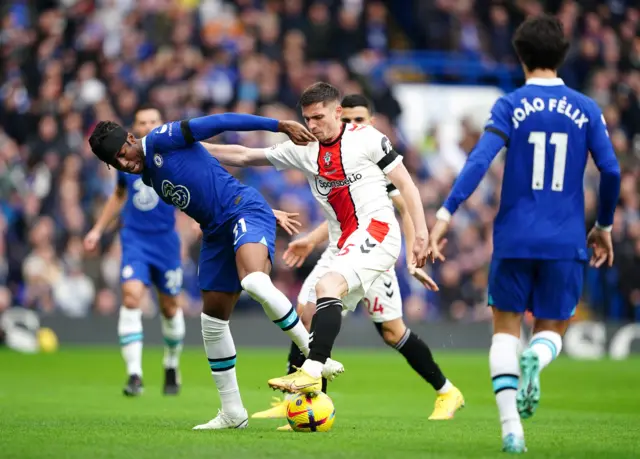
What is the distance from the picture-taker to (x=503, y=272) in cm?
659

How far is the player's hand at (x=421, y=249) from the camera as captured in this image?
6873mm

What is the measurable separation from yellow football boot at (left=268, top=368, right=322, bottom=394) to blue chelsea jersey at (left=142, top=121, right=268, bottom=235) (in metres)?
1.45

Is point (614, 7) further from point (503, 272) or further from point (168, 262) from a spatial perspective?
point (503, 272)

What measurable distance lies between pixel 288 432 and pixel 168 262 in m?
4.99

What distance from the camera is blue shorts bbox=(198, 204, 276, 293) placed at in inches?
320

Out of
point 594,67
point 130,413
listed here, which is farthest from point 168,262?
point 594,67

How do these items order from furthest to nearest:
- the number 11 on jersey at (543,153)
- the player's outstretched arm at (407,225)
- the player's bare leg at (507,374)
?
the player's outstretched arm at (407,225), the number 11 on jersey at (543,153), the player's bare leg at (507,374)

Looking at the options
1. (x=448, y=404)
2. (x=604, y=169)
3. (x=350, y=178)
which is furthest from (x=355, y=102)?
(x=604, y=169)

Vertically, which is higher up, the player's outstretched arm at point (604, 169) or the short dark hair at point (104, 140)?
the short dark hair at point (104, 140)

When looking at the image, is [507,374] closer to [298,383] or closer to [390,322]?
[298,383]

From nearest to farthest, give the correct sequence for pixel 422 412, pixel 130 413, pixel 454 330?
pixel 130 413 < pixel 422 412 < pixel 454 330

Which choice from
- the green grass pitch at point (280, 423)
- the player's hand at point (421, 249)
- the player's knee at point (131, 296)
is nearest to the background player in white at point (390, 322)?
the green grass pitch at point (280, 423)

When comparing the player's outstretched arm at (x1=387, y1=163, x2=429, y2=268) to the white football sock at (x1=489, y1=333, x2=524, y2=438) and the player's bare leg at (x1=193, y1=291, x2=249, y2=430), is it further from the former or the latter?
the player's bare leg at (x1=193, y1=291, x2=249, y2=430)

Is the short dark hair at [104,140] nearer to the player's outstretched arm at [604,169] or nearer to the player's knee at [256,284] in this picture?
the player's knee at [256,284]
